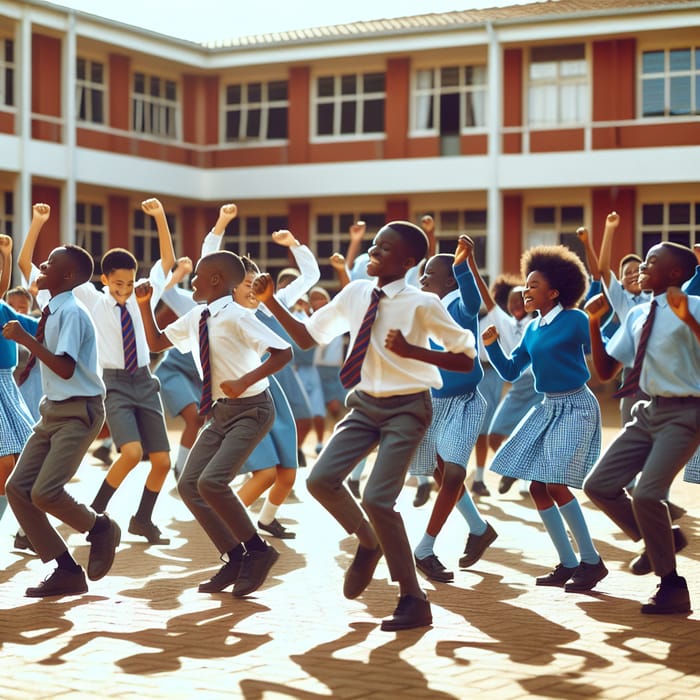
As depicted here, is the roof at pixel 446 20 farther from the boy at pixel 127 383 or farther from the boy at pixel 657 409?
the boy at pixel 657 409

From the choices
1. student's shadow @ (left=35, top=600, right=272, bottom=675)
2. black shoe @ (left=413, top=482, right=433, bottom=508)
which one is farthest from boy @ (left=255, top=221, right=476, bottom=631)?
black shoe @ (left=413, top=482, right=433, bottom=508)

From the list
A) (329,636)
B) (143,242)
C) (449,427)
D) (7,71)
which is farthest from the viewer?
(143,242)

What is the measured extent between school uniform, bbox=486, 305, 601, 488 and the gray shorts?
2605mm

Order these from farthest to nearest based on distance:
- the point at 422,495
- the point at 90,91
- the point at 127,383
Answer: the point at 90,91
the point at 422,495
the point at 127,383

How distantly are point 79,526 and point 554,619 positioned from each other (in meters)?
2.47

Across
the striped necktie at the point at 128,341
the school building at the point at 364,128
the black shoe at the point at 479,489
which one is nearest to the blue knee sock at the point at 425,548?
the striped necktie at the point at 128,341

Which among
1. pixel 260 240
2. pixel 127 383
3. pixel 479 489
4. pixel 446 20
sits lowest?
pixel 479 489

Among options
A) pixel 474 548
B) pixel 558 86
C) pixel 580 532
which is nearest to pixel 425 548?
pixel 474 548

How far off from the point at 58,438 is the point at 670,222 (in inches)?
1010

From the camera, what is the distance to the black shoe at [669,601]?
697cm

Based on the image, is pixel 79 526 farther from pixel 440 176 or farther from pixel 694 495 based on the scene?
pixel 440 176

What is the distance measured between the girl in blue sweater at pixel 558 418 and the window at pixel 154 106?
26455 mm

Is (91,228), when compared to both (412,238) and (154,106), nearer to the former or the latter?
(154,106)

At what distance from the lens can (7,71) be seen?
30.1 metres
